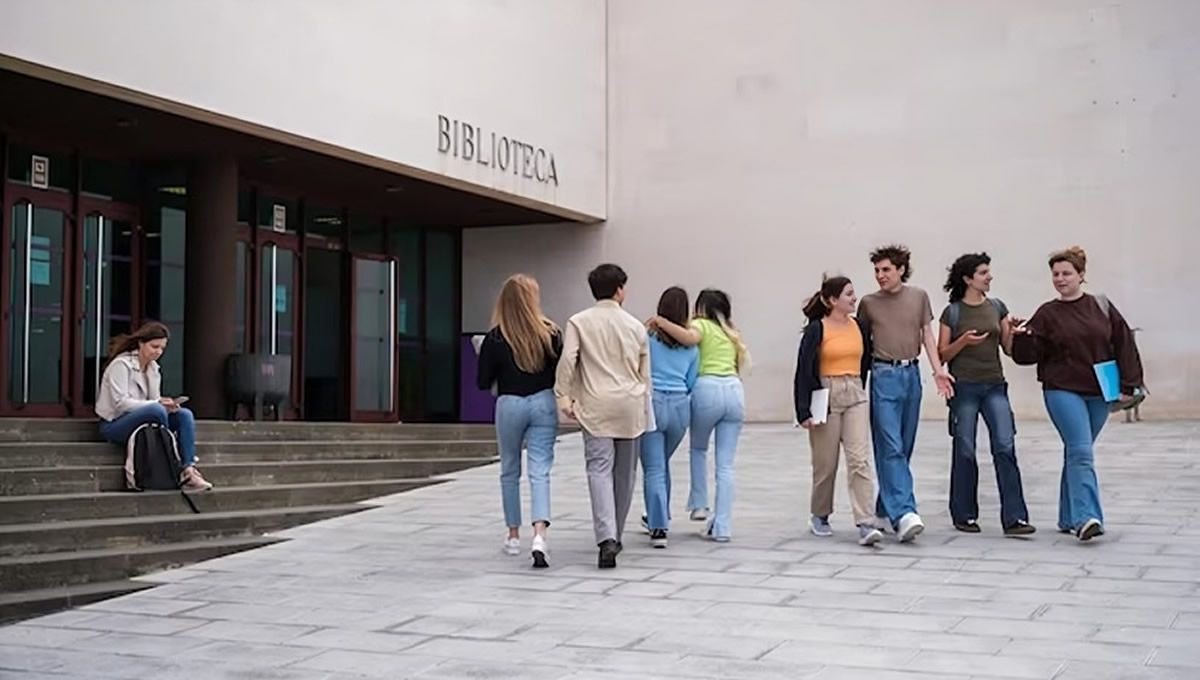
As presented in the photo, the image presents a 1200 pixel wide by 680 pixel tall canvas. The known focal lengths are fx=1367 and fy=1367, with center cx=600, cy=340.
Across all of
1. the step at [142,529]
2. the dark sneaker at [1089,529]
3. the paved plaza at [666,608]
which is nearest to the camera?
the paved plaza at [666,608]

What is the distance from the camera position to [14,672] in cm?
532

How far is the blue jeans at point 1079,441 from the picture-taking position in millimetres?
7824

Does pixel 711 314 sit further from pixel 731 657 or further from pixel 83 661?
pixel 83 661

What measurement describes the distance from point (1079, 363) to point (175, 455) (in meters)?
5.62

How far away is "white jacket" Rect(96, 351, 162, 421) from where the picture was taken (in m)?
8.92

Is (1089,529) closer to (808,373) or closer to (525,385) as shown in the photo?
(808,373)

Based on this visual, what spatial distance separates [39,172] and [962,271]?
31.0 ft

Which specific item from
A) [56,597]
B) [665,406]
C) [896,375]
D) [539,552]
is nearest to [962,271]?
[896,375]

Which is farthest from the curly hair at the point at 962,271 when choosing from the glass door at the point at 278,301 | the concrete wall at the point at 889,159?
the glass door at the point at 278,301

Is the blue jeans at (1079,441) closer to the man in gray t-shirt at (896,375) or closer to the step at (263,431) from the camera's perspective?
the man in gray t-shirt at (896,375)

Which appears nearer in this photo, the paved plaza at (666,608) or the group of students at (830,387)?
the paved plaza at (666,608)

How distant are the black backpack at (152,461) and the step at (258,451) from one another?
0.39 meters

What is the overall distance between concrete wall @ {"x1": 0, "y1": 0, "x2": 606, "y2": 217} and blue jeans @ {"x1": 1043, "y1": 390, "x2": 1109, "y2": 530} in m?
7.71

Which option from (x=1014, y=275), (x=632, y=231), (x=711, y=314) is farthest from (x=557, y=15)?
(x=711, y=314)
